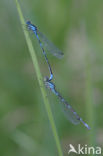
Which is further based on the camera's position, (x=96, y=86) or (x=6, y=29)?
(x=6, y=29)

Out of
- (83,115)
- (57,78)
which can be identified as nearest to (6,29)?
(57,78)


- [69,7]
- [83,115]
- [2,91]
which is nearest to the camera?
[83,115]

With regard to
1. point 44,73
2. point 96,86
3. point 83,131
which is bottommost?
point 83,131

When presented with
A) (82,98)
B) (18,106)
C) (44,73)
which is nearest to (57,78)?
(44,73)

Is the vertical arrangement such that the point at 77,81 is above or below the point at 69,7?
below

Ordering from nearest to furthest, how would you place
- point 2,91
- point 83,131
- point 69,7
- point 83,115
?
point 83,131
point 83,115
point 2,91
point 69,7

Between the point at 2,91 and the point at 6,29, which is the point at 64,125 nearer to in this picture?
the point at 2,91
